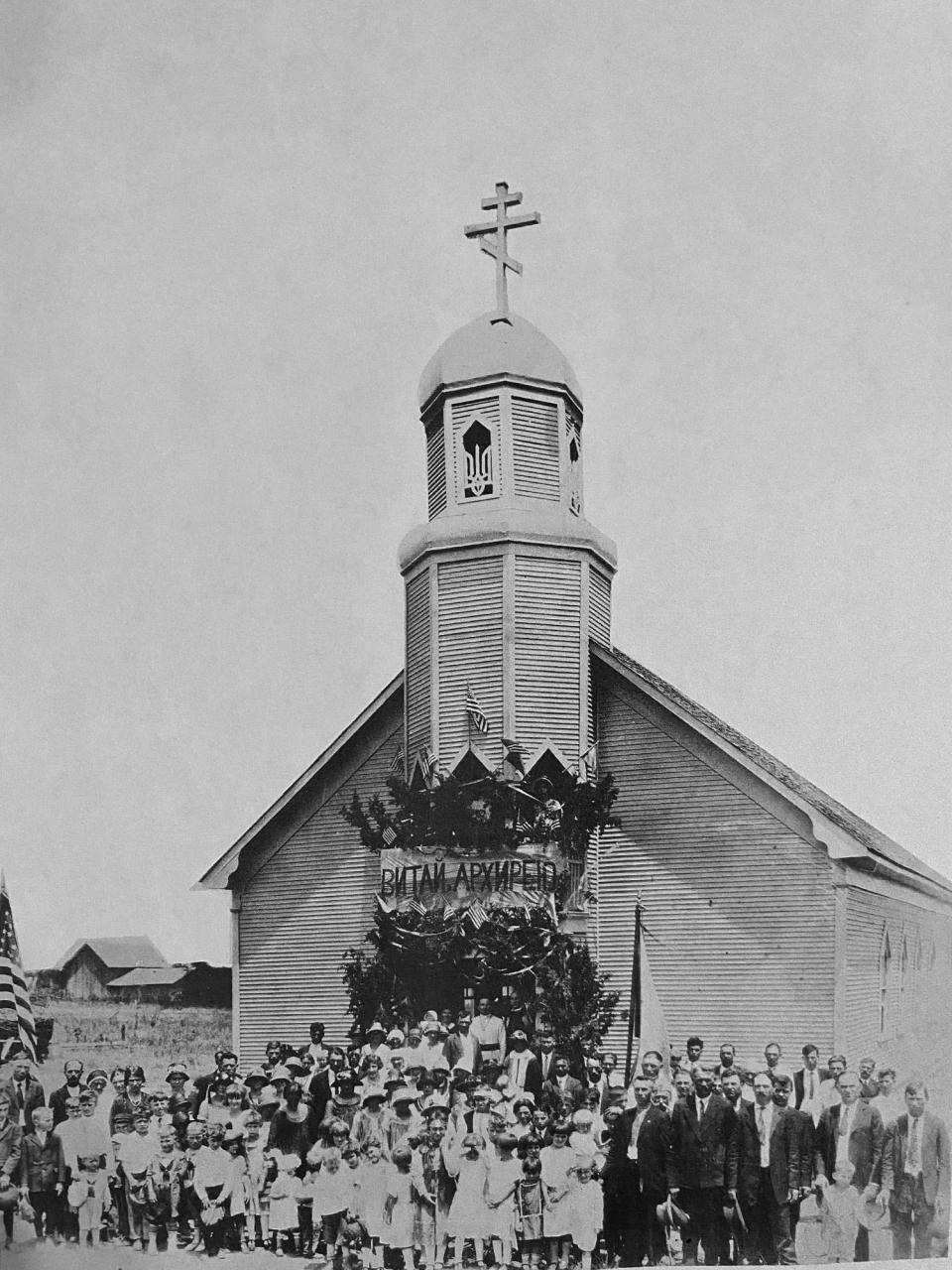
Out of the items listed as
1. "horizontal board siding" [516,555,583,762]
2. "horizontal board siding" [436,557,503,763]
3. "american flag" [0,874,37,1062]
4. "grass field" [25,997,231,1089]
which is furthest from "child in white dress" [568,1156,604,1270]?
"american flag" [0,874,37,1062]

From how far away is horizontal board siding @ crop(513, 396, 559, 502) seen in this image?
42.4 ft

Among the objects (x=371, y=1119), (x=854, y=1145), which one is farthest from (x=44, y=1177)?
(x=854, y=1145)

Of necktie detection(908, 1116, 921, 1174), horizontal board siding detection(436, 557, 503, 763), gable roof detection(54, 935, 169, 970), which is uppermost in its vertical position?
horizontal board siding detection(436, 557, 503, 763)

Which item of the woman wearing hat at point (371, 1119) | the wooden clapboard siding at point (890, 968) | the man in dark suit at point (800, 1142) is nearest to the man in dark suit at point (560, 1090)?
the woman wearing hat at point (371, 1119)

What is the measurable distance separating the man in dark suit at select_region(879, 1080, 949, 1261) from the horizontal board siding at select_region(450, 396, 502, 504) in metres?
6.05

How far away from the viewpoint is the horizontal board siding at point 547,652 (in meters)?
12.5

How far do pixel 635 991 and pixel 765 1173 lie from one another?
5.93 ft

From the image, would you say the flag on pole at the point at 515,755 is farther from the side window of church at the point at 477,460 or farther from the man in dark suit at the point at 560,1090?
the man in dark suit at the point at 560,1090

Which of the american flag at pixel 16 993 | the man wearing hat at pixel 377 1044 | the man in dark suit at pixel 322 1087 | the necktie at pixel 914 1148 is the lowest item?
the necktie at pixel 914 1148

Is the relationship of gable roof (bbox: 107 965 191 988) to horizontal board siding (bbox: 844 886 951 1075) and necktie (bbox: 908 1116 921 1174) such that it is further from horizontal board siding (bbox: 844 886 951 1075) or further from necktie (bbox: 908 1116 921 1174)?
necktie (bbox: 908 1116 921 1174)

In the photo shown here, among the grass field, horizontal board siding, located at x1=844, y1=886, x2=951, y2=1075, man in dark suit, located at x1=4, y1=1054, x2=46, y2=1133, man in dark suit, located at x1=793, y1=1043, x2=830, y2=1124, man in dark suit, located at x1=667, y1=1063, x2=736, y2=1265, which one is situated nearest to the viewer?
man in dark suit, located at x1=667, y1=1063, x2=736, y2=1265

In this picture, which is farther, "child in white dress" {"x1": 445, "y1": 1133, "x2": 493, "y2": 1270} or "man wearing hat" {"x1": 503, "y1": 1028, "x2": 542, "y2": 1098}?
"man wearing hat" {"x1": 503, "y1": 1028, "x2": 542, "y2": 1098}

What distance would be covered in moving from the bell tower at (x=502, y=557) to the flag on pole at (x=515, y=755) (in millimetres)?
60

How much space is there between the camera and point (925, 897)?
11727mm
